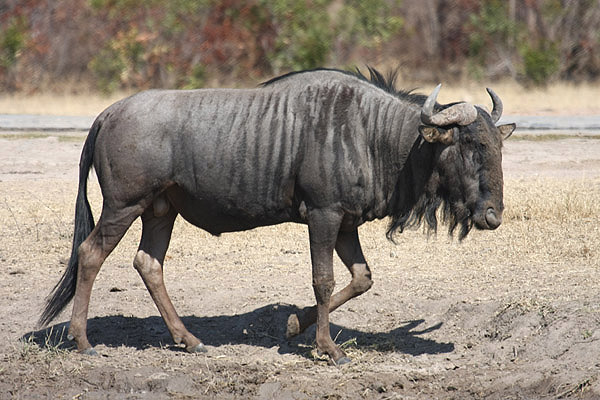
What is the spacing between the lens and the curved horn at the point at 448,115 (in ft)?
19.6

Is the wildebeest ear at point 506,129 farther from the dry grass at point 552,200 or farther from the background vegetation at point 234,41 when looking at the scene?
the background vegetation at point 234,41

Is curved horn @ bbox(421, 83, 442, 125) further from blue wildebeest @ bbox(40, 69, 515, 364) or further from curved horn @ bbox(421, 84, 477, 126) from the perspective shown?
blue wildebeest @ bbox(40, 69, 515, 364)

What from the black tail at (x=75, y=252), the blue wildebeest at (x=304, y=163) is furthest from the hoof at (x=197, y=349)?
the black tail at (x=75, y=252)

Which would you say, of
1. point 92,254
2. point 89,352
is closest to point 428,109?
point 92,254

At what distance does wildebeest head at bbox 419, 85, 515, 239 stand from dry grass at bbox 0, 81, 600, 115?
39.7 feet

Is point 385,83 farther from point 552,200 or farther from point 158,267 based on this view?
A: point 552,200

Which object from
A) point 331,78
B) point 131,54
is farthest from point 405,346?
point 131,54

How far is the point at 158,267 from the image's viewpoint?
267 inches

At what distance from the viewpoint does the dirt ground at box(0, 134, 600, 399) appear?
623 cm

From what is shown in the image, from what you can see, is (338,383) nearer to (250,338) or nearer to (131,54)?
(250,338)

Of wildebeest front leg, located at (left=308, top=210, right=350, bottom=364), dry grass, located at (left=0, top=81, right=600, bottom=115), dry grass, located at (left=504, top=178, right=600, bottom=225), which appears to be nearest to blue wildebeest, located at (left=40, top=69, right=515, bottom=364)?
wildebeest front leg, located at (left=308, top=210, right=350, bottom=364)

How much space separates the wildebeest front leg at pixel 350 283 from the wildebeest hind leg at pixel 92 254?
1.32 meters

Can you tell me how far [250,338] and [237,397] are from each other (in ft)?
3.31

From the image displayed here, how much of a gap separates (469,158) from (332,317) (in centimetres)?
189
